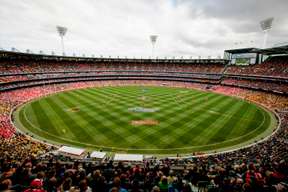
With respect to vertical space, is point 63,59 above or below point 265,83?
above

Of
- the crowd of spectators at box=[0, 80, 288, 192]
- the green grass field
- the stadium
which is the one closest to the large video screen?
the stadium

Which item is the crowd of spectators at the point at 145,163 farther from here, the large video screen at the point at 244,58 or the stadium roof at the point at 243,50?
the stadium roof at the point at 243,50

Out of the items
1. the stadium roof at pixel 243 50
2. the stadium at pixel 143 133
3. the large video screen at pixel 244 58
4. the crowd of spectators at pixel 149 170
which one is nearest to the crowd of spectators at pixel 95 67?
the stadium at pixel 143 133

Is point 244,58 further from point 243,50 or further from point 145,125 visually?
point 145,125

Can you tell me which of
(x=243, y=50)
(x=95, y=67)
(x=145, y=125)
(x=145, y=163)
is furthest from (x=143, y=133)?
(x=243, y=50)

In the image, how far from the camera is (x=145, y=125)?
3488 cm

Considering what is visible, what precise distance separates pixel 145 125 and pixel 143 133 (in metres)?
3.62

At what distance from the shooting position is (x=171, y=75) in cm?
10094

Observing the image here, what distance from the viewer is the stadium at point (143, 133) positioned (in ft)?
29.1

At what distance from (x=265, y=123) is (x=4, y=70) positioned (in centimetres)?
8133

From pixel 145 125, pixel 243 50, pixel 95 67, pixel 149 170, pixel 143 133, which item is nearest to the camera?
pixel 149 170

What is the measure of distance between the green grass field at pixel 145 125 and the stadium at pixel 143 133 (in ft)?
0.62

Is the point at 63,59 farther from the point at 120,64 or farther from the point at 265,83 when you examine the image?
the point at 265,83

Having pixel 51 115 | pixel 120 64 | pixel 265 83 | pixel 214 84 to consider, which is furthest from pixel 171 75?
pixel 51 115
